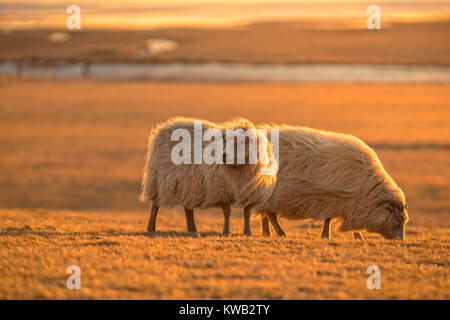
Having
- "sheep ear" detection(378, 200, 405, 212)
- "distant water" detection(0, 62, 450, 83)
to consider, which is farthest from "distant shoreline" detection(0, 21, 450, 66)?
"sheep ear" detection(378, 200, 405, 212)

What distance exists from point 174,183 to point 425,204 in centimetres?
1118

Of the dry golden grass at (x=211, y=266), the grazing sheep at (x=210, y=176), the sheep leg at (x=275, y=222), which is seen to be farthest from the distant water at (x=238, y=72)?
the dry golden grass at (x=211, y=266)

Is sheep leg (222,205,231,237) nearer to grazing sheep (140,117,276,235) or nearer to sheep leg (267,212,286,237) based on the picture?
grazing sheep (140,117,276,235)

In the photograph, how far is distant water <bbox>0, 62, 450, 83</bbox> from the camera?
60.6 m

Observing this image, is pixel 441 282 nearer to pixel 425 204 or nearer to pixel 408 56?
pixel 425 204

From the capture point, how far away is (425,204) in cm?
1889

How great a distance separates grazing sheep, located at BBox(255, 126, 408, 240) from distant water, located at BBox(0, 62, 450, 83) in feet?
159

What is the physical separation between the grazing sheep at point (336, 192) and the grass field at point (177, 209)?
56 centimetres

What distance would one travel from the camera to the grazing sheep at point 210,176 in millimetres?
9984

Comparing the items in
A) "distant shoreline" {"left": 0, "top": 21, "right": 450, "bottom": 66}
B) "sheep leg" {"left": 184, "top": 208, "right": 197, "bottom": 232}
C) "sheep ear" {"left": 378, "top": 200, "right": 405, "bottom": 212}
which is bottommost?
"sheep leg" {"left": 184, "top": 208, "right": 197, "bottom": 232}

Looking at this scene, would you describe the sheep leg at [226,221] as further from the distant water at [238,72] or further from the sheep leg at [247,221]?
the distant water at [238,72]

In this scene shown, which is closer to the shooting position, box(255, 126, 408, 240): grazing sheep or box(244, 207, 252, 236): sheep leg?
box(244, 207, 252, 236): sheep leg

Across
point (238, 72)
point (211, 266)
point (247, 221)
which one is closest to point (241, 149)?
point (247, 221)

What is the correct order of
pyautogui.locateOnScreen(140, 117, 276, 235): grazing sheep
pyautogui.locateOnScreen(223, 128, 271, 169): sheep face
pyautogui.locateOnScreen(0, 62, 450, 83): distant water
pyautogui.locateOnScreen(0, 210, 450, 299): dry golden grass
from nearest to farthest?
pyautogui.locateOnScreen(0, 210, 450, 299): dry golden grass < pyautogui.locateOnScreen(223, 128, 271, 169): sheep face < pyautogui.locateOnScreen(140, 117, 276, 235): grazing sheep < pyautogui.locateOnScreen(0, 62, 450, 83): distant water
